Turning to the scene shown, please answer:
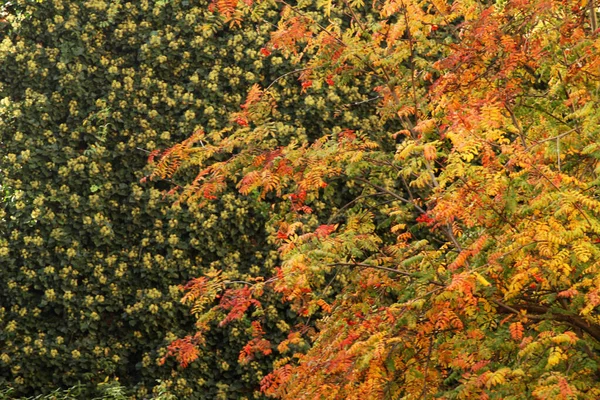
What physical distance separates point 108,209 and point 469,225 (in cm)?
374

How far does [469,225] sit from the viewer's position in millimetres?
3949

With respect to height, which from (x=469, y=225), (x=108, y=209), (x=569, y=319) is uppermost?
(x=108, y=209)

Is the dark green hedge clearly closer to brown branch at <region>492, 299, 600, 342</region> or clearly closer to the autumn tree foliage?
the autumn tree foliage

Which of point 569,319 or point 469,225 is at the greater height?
point 469,225

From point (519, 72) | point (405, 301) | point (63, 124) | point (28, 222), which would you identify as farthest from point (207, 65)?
point (405, 301)

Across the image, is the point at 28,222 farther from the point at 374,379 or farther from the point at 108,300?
the point at 374,379

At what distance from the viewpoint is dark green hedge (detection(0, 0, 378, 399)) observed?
6824 millimetres

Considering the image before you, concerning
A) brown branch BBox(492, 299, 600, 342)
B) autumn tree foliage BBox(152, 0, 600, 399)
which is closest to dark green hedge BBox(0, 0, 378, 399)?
autumn tree foliage BBox(152, 0, 600, 399)

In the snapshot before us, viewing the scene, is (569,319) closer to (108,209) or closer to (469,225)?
(469,225)

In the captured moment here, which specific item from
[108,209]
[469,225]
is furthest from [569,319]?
[108,209]

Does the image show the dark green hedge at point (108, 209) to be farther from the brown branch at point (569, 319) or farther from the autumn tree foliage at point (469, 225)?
the brown branch at point (569, 319)

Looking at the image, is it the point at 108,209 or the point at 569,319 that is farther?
the point at 108,209

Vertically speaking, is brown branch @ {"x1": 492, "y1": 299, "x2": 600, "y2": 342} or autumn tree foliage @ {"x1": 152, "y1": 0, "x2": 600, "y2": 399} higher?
autumn tree foliage @ {"x1": 152, "y1": 0, "x2": 600, "y2": 399}

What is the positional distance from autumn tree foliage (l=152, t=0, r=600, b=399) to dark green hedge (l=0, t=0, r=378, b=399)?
2155 millimetres
